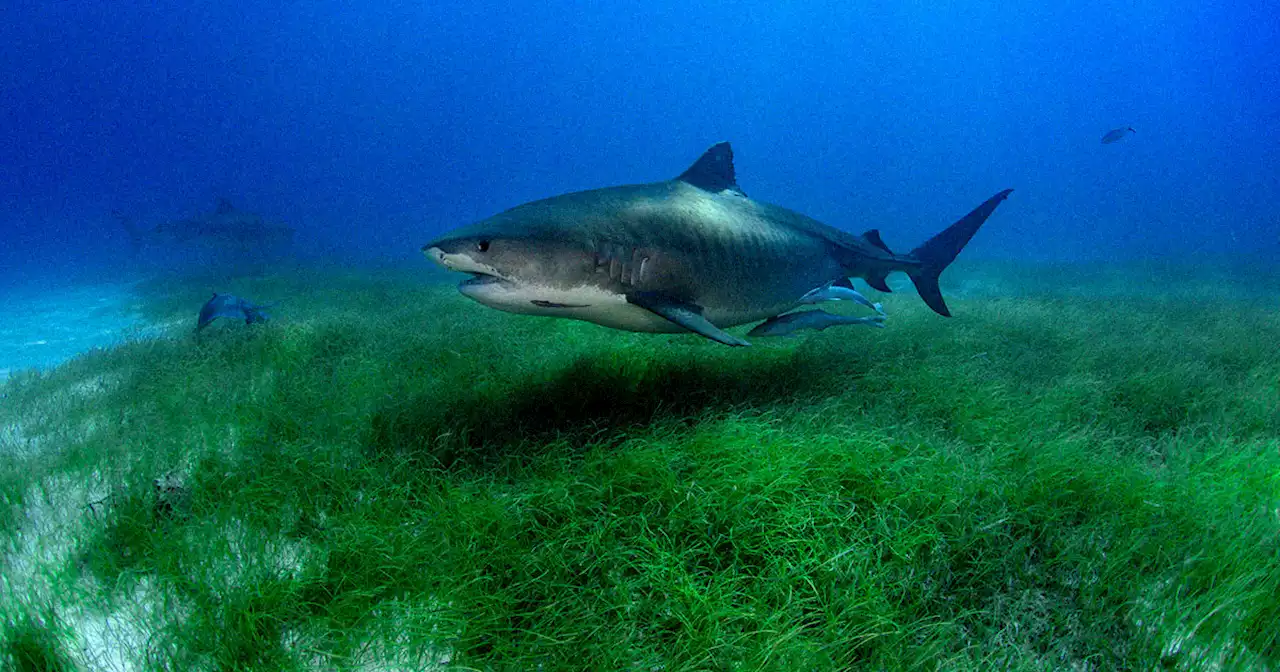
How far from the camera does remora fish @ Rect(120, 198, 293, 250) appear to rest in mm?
21406

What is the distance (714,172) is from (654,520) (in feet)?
12.7

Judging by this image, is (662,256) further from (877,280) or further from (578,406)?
(877,280)

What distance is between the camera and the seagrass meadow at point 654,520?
2109mm

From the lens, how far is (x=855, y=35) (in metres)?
173

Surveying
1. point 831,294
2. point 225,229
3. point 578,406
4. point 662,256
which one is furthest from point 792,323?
point 225,229

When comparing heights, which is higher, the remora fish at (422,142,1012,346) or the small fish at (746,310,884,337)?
the remora fish at (422,142,1012,346)

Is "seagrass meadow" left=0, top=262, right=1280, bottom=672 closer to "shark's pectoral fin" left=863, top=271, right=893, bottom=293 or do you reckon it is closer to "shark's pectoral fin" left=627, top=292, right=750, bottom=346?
"shark's pectoral fin" left=627, top=292, right=750, bottom=346

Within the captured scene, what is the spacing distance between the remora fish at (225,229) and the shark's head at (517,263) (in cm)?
2417

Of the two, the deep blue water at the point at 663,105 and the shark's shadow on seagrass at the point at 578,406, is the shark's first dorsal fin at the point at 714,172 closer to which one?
the shark's shadow on seagrass at the point at 578,406

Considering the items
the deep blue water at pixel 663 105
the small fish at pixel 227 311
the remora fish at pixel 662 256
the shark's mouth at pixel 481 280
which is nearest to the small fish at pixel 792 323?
the remora fish at pixel 662 256

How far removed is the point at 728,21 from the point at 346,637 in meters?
201

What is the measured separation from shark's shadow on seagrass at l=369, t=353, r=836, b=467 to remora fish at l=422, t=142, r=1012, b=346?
0.63 m

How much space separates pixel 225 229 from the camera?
2172 cm

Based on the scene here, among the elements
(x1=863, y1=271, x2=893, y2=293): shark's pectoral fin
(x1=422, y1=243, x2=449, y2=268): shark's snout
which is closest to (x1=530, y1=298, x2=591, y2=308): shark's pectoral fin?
(x1=422, y1=243, x2=449, y2=268): shark's snout
